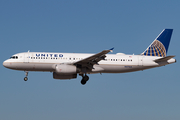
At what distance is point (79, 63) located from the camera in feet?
137

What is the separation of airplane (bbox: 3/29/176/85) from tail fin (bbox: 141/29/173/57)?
136cm

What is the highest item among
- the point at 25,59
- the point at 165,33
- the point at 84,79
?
the point at 165,33

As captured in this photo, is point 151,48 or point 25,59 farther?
point 151,48

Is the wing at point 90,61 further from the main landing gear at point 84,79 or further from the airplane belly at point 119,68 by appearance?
the airplane belly at point 119,68

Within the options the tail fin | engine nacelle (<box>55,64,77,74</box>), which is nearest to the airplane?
engine nacelle (<box>55,64,77,74</box>)

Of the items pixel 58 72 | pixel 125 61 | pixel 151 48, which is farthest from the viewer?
pixel 151 48

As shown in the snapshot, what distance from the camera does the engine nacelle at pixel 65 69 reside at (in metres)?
40.8

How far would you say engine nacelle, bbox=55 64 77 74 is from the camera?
4084cm

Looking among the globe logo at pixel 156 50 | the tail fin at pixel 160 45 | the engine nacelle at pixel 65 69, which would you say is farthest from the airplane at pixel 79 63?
the tail fin at pixel 160 45

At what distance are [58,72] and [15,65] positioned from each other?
6161 mm

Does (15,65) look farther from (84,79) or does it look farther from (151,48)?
(151,48)

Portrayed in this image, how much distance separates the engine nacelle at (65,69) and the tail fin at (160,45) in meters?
11.7

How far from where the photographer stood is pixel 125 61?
44062 mm

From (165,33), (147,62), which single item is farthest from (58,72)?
(165,33)
